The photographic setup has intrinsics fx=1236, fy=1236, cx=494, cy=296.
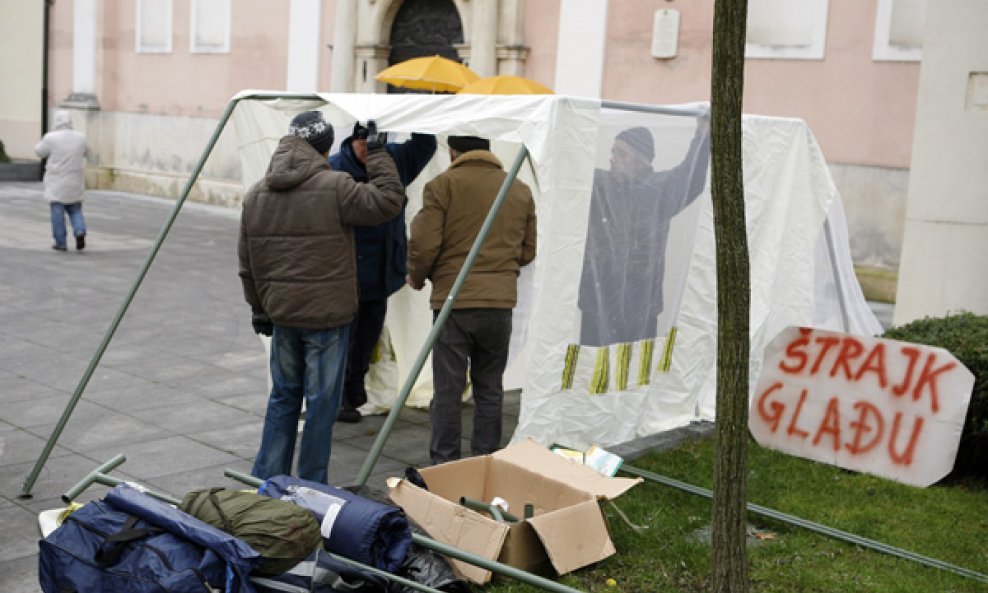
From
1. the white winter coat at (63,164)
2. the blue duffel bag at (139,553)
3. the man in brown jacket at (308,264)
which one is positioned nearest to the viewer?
the blue duffel bag at (139,553)

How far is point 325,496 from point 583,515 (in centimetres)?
106

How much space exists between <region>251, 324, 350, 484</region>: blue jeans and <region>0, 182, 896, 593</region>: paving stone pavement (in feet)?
1.40

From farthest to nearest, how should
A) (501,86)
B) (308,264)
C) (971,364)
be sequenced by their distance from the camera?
1. (501,86)
2. (971,364)
3. (308,264)

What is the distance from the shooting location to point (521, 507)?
5371 mm

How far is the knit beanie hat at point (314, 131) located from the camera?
5.48 m

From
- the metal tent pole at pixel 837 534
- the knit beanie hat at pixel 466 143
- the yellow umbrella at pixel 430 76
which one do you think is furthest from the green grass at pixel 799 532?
the yellow umbrella at pixel 430 76

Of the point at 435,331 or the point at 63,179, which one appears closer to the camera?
the point at 435,331

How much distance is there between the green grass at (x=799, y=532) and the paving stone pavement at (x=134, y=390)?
70 cm

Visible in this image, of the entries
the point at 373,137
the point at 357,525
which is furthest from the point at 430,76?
the point at 357,525

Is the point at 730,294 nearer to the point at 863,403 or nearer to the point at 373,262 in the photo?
the point at 863,403

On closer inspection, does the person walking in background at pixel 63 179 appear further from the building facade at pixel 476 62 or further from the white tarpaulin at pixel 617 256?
the white tarpaulin at pixel 617 256

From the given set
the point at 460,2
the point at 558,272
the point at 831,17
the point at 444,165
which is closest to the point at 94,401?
the point at 444,165

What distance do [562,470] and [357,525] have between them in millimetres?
1282

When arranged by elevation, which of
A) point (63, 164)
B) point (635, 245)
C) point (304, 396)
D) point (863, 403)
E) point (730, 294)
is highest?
point (730, 294)
